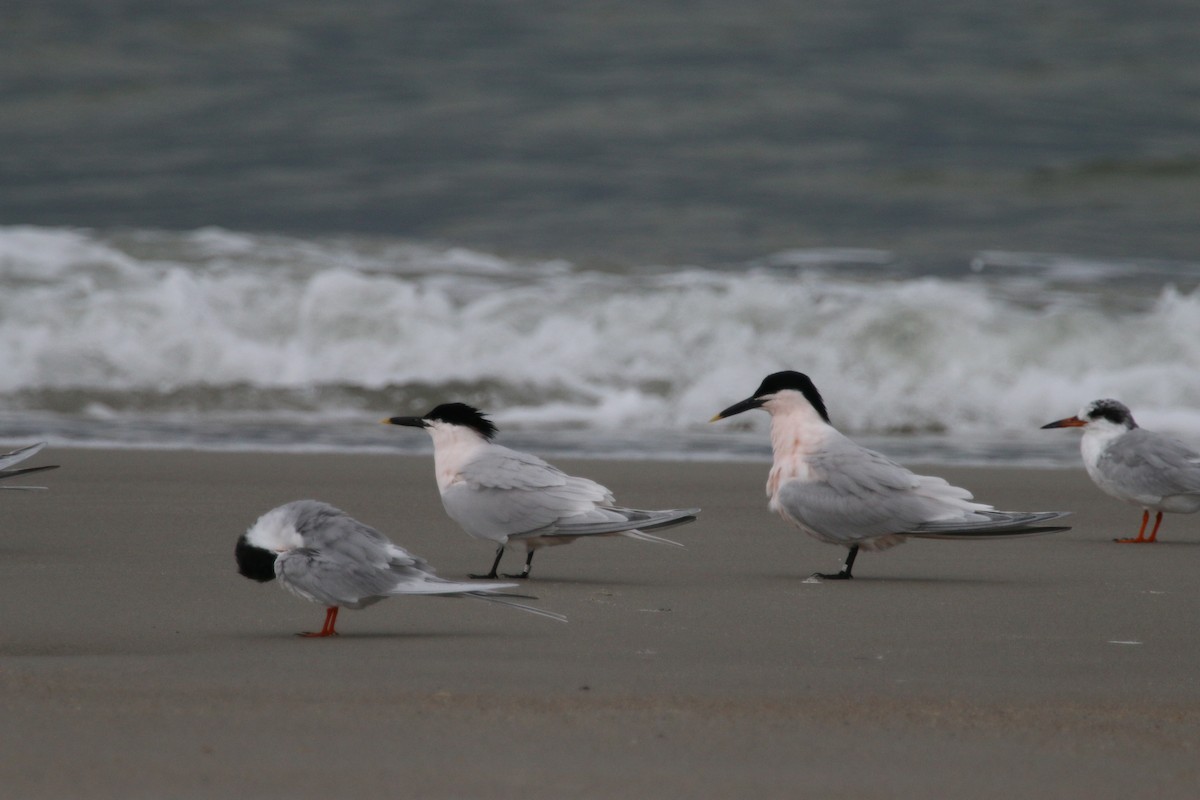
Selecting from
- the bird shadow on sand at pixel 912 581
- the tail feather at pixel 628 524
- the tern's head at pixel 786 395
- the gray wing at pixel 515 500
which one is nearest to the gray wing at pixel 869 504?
the bird shadow on sand at pixel 912 581

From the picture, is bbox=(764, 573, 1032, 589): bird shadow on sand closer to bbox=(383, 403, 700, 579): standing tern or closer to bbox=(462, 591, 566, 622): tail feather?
bbox=(383, 403, 700, 579): standing tern

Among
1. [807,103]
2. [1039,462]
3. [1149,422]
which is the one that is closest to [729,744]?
[1039,462]

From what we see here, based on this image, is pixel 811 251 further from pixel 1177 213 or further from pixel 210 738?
pixel 210 738

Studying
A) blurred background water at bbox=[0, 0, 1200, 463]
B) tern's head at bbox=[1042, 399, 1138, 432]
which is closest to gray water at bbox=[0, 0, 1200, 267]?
blurred background water at bbox=[0, 0, 1200, 463]

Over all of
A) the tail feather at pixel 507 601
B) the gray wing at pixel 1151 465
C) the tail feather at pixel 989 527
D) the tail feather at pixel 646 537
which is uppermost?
the gray wing at pixel 1151 465

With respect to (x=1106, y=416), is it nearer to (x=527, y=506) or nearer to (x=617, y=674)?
(x=527, y=506)

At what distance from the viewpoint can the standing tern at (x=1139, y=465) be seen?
19.2ft

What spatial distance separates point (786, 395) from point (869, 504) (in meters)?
0.57

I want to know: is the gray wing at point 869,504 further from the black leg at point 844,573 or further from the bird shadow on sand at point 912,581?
the bird shadow on sand at point 912,581

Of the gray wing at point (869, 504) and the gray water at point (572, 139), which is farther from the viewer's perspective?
the gray water at point (572, 139)

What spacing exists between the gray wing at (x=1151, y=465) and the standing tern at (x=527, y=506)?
210 centimetres

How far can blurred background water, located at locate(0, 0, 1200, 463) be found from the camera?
33.6ft

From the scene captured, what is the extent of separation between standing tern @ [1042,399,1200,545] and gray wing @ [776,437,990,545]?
3.76ft

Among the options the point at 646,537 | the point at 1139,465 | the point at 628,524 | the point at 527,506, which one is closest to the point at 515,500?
the point at 527,506
